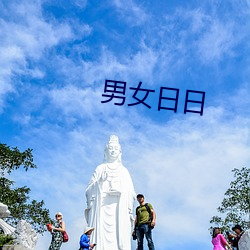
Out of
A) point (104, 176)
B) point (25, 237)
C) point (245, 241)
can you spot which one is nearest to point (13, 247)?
point (25, 237)

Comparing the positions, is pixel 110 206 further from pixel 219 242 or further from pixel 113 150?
pixel 219 242

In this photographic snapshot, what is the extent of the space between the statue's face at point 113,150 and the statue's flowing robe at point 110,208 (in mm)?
453

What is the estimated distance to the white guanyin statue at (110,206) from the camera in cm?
1397

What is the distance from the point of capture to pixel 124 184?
47.5ft

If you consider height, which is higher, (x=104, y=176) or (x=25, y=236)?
(x=104, y=176)

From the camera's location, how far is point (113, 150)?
14977 millimetres

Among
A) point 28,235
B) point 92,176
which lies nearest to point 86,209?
point 92,176

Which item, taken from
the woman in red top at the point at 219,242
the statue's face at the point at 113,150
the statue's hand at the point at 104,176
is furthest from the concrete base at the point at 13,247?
the statue's face at the point at 113,150

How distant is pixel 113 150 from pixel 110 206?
1.73m

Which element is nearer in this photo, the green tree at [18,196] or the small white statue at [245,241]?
the small white statue at [245,241]

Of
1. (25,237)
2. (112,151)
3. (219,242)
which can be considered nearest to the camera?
(219,242)

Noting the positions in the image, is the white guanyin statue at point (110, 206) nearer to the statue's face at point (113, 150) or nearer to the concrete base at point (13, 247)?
the statue's face at point (113, 150)

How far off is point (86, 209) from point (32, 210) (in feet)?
27.8

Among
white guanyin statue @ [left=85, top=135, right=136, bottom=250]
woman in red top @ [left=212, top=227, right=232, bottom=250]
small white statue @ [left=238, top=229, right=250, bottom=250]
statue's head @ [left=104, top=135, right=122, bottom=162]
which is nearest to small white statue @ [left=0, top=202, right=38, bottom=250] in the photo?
white guanyin statue @ [left=85, top=135, right=136, bottom=250]
